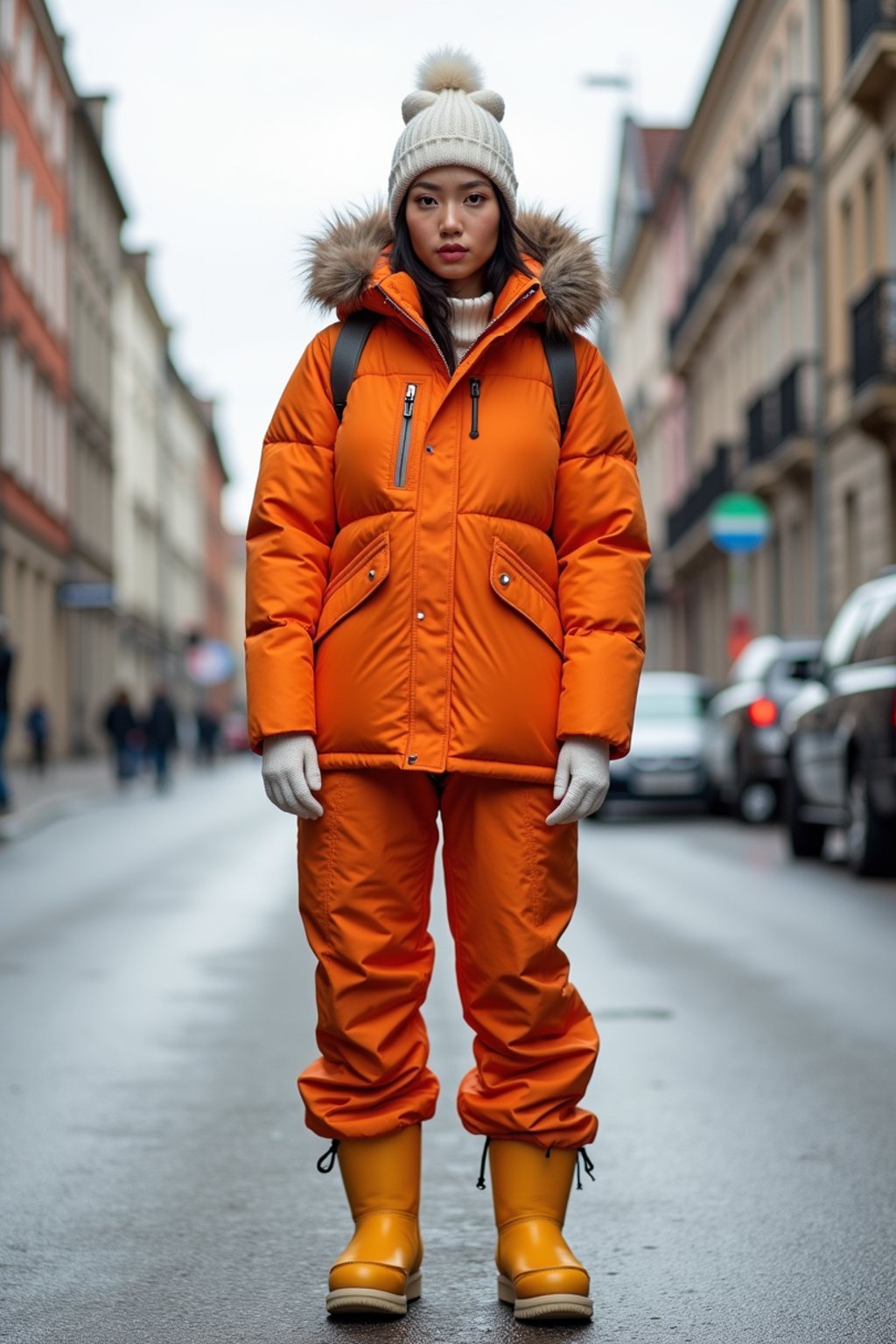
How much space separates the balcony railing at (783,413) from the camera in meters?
34.2

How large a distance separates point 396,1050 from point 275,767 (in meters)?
0.54

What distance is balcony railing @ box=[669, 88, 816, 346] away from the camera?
34344 millimetres

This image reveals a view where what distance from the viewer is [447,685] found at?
155 inches

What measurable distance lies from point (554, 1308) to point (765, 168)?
115 feet

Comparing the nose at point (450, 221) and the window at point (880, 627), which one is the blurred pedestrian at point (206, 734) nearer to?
the window at point (880, 627)

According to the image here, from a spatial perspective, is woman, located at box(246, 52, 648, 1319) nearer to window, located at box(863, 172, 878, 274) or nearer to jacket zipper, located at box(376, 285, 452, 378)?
jacket zipper, located at box(376, 285, 452, 378)

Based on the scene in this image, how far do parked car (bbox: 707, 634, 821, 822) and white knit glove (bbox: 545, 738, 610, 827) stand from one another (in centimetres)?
1568

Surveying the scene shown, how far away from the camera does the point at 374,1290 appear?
12.8 feet

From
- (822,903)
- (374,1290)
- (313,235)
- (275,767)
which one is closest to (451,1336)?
(374,1290)

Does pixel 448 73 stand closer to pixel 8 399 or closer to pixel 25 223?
pixel 8 399

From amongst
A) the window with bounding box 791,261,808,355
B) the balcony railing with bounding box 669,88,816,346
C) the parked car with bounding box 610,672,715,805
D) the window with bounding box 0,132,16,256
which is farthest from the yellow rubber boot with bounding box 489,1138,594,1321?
the window with bounding box 0,132,16,256

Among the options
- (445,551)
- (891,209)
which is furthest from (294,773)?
(891,209)

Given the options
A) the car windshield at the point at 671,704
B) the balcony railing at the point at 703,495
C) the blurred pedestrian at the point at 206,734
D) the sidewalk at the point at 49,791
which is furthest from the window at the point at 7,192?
the car windshield at the point at 671,704

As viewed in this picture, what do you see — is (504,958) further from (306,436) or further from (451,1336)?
(306,436)
